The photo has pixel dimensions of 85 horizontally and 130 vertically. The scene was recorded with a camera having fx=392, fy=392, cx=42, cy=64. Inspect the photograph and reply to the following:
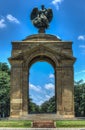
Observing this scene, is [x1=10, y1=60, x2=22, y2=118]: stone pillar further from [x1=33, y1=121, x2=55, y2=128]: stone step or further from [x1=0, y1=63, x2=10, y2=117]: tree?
[x1=0, y1=63, x2=10, y2=117]: tree

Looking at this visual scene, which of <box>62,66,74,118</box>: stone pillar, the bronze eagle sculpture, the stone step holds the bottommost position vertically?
the stone step

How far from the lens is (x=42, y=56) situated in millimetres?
50938

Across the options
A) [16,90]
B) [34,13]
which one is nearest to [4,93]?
[34,13]

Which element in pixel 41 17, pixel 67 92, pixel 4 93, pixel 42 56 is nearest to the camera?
pixel 67 92

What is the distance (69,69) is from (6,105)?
103 ft

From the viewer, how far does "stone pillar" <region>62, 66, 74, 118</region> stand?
159 ft

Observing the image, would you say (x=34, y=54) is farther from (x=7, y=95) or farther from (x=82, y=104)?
(x=82, y=104)

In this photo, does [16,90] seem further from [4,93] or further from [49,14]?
[4,93]

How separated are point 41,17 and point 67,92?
1111 centimetres

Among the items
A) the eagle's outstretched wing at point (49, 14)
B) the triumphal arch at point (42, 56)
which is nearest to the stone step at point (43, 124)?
the triumphal arch at point (42, 56)

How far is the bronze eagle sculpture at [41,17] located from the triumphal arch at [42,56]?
7.18 ft

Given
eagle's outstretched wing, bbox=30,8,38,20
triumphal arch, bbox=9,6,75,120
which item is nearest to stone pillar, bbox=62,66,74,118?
triumphal arch, bbox=9,6,75,120

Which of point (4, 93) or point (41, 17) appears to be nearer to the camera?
point (41, 17)

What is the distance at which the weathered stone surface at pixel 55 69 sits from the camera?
48.6m
